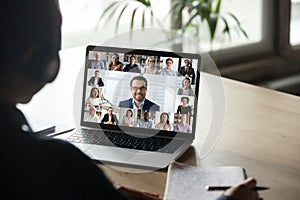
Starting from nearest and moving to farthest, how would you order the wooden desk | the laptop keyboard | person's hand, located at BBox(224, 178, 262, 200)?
person's hand, located at BBox(224, 178, 262, 200), the wooden desk, the laptop keyboard

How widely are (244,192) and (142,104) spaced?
44 centimetres

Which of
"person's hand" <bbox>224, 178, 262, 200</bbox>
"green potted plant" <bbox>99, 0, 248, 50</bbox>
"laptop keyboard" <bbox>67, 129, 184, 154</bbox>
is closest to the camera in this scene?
"person's hand" <bbox>224, 178, 262, 200</bbox>

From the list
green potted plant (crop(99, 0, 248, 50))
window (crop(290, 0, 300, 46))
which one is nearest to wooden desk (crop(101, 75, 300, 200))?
green potted plant (crop(99, 0, 248, 50))

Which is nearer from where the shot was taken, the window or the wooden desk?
the wooden desk

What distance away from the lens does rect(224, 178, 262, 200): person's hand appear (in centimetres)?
121

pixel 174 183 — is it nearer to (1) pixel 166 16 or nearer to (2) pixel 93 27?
(2) pixel 93 27

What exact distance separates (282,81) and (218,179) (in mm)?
2429

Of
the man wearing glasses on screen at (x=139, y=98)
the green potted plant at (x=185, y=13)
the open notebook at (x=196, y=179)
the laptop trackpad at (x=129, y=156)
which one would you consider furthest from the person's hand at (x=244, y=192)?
the green potted plant at (x=185, y=13)

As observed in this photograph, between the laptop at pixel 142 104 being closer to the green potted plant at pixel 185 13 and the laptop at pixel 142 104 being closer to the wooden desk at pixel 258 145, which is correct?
the wooden desk at pixel 258 145

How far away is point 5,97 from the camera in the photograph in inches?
41.7

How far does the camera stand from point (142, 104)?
1558 mm

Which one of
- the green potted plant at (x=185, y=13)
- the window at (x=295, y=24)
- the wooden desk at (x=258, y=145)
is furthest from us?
the window at (x=295, y=24)

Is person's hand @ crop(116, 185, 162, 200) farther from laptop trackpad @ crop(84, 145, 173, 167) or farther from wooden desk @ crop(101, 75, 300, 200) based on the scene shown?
laptop trackpad @ crop(84, 145, 173, 167)

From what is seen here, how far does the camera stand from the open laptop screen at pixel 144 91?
1.56m
